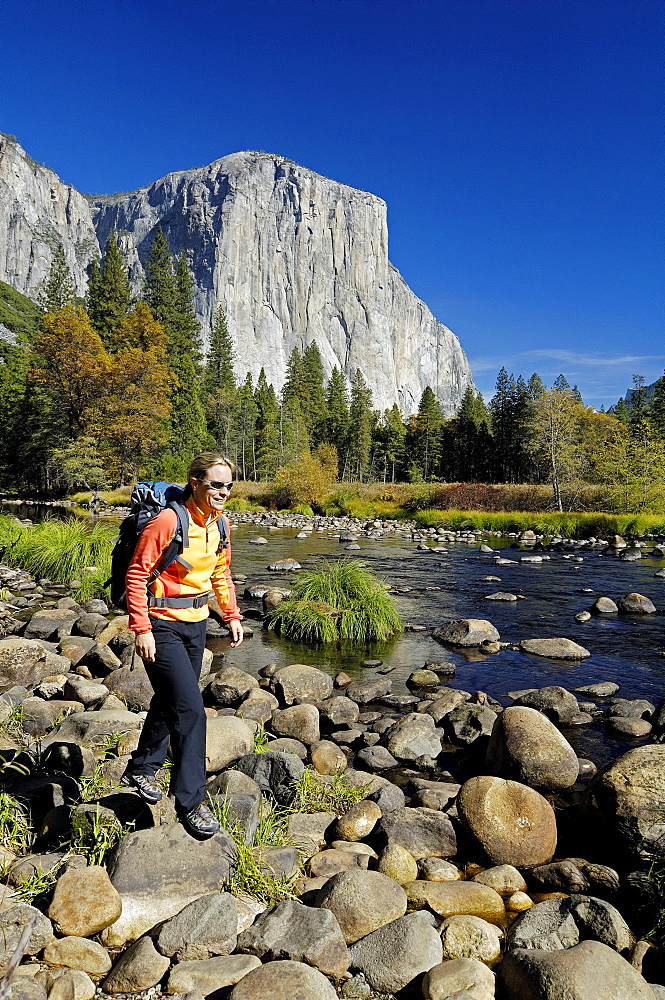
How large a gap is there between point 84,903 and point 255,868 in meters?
1.00

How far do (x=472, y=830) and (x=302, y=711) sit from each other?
8.16 feet

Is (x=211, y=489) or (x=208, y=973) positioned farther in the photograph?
(x=211, y=489)

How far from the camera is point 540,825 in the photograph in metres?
4.68

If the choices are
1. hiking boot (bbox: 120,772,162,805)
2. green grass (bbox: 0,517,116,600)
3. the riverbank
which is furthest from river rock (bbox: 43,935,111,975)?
green grass (bbox: 0,517,116,600)

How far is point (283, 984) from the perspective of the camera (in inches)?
113

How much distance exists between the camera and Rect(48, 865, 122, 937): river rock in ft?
10.6

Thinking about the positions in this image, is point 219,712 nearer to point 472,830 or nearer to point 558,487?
point 472,830

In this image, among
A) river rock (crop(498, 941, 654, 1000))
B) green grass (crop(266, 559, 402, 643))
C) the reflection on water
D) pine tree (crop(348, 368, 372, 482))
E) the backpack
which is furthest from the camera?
pine tree (crop(348, 368, 372, 482))

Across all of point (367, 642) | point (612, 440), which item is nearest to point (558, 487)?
point (612, 440)

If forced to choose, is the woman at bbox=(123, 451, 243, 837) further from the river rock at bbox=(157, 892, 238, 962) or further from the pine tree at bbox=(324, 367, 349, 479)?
the pine tree at bbox=(324, 367, 349, 479)

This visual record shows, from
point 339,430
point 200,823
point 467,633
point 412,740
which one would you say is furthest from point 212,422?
point 200,823

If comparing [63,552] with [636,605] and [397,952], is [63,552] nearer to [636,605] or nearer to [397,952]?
[636,605]

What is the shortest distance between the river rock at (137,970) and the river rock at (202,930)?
0.09 metres

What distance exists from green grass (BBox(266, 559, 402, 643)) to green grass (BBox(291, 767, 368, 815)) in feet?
18.6
